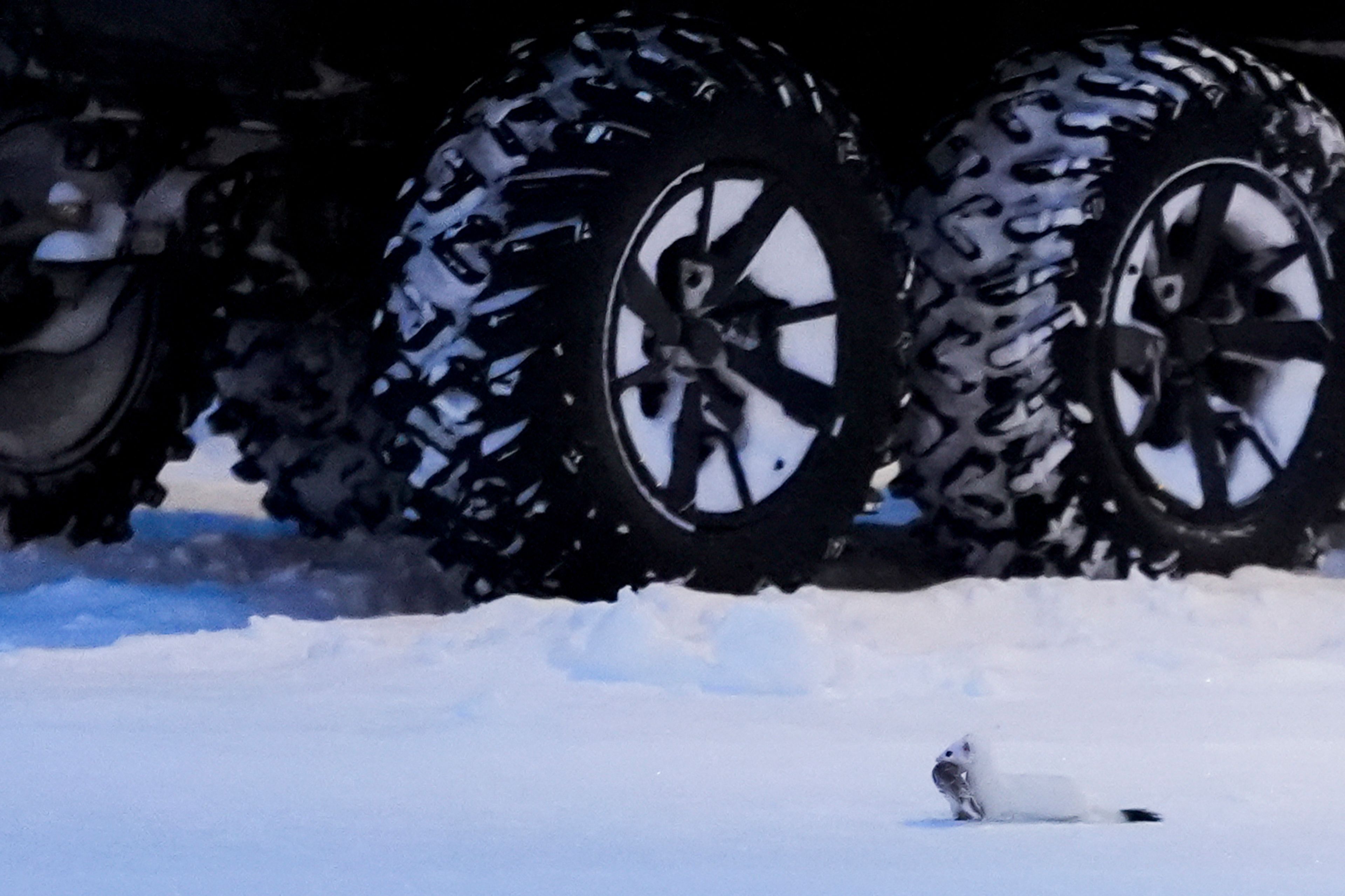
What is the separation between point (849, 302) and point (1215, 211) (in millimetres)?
757

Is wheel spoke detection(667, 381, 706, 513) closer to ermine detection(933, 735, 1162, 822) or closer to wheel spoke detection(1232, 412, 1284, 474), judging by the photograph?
wheel spoke detection(1232, 412, 1284, 474)

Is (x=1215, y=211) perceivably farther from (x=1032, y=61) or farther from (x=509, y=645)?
(x=509, y=645)

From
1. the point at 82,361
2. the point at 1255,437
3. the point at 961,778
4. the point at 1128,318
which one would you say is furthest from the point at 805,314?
the point at 961,778

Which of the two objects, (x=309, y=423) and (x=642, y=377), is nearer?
(x=642, y=377)

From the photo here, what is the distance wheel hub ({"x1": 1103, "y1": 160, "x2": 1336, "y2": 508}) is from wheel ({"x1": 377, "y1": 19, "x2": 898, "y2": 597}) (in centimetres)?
49

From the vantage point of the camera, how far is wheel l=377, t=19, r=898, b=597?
11.0 ft

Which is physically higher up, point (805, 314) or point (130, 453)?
point (805, 314)

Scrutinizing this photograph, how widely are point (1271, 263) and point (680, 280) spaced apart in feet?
3.84

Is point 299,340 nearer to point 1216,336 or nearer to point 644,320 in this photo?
point 644,320

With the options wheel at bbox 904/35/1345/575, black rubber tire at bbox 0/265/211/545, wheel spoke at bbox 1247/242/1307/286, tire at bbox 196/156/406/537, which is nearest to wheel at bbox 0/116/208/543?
black rubber tire at bbox 0/265/211/545

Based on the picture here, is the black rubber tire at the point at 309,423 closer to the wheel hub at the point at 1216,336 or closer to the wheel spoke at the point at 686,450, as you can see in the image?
the wheel spoke at the point at 686,450

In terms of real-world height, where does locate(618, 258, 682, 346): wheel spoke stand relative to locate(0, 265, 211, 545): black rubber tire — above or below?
above

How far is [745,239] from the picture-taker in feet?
11.7

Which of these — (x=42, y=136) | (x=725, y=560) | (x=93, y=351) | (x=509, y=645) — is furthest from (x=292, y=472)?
(x=509, y=645)
